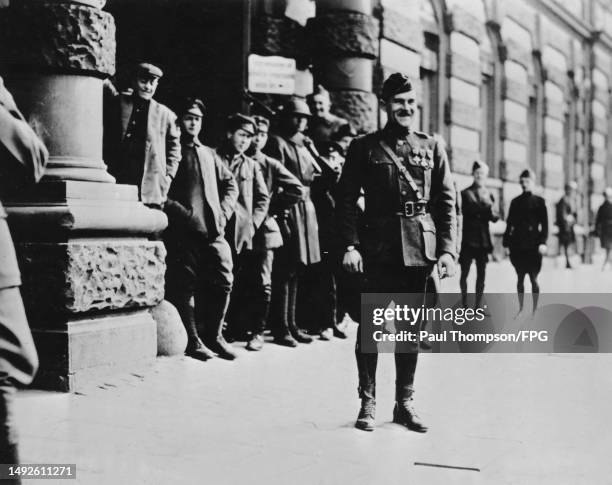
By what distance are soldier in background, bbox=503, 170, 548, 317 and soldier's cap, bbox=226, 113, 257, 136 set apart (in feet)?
14.3

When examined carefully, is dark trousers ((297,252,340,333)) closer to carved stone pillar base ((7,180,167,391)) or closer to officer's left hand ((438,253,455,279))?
carved stone pillar base ((7,180,167,391))

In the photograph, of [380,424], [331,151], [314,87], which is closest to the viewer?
[380,424]

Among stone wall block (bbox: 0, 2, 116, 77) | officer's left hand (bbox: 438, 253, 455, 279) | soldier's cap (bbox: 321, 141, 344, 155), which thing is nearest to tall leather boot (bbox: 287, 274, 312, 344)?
soldier's cap (bbox: 321, 141, 344, 155)

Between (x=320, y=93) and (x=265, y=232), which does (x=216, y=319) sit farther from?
(x=320, y=93)

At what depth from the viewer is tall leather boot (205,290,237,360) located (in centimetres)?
776

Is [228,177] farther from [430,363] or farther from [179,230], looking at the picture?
[430,363]

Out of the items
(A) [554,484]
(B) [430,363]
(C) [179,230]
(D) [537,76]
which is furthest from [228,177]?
(D) [537,76]

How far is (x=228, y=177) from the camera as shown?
796 centimetres

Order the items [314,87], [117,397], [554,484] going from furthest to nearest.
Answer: [314,87], [117,397], [554,484]

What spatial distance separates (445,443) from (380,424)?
552 millimetres

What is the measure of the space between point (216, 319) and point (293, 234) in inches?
54.1

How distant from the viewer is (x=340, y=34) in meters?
11.7

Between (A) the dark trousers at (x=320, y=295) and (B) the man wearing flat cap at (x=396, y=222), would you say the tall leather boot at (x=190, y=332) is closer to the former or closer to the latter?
(A) the dark trousers at (x=320, y=295)

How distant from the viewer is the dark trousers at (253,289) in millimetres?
8328
